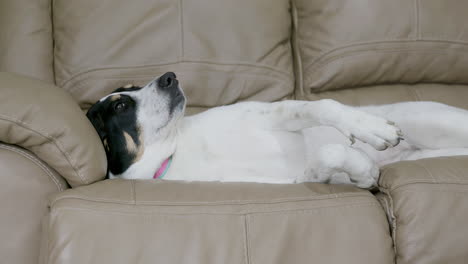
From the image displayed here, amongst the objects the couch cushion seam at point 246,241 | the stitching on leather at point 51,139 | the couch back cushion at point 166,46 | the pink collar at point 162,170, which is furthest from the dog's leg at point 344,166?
the stitching on leather at point 51,139

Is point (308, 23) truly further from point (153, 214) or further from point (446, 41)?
point (153, 214)

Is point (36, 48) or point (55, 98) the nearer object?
point (55, 98)

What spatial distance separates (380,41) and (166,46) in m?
0.99

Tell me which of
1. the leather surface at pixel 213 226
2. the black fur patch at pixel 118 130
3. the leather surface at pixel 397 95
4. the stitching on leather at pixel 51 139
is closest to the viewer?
the leather surface at pixel 213 226

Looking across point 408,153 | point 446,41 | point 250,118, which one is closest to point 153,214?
point 250,118

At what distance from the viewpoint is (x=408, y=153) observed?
1.92 m

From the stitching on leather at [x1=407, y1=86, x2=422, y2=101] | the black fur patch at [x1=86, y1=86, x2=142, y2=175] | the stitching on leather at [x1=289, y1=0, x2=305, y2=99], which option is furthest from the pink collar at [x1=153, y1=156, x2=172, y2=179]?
the stitching on leather at [x1=407, y1=86, x2=422, y2=101]

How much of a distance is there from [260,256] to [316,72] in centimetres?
113

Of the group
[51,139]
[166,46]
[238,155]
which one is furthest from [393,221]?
[166,46]

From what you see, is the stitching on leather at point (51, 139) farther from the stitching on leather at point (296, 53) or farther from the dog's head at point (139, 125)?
the stitching on leather at point (296, 53)

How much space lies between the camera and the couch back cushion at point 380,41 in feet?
7.04

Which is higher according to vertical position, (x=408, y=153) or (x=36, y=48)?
(x=36, y=48)

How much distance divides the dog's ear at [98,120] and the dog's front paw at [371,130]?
0.90m

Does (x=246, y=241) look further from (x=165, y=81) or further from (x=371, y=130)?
(x=165, y=81)
